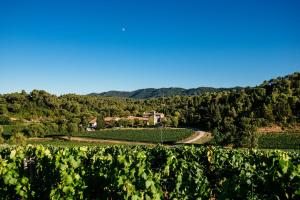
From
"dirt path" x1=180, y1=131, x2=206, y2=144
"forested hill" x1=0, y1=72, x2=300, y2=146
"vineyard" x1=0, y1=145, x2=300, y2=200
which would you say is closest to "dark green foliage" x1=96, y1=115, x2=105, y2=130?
"forested hill" x1=0, y1=72, x2=300, y2=146

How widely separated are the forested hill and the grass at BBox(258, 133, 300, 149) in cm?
1075

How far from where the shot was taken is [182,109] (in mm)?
148625

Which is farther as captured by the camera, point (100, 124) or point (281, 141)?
point (100, 124)

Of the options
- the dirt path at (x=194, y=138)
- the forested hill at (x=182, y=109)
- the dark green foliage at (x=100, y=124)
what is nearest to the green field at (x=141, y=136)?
the dirt path at (x=194, y=138)

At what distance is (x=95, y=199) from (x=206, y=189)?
10.5ft

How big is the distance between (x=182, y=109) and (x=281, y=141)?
66.4 m

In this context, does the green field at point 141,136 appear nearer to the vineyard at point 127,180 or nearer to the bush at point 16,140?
the bush at point 16,140

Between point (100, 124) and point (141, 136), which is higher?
point (100, 124)

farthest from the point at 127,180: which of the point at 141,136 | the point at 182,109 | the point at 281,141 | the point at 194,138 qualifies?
the point at 182,109

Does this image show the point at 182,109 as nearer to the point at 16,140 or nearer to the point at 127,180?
the point at 16,140

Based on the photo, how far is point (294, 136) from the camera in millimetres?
93000

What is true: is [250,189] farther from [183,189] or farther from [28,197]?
[28,197]

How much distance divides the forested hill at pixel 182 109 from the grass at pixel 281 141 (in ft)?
35.3

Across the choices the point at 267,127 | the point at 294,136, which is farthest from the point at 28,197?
the point at 267,127
